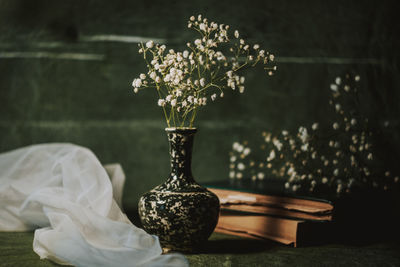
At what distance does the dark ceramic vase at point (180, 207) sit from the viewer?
1168 mm

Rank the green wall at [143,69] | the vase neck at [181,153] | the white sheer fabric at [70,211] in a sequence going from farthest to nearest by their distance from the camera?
the green wall at [143,69], the vase neck at [181,153], the white sheer fabric at [70,211]

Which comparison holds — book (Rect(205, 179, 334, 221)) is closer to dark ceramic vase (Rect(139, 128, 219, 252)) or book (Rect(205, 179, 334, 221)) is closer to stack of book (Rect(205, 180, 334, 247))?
stack of book (Rect(205, 180, 334, 247))

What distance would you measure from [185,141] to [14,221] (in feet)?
2.08

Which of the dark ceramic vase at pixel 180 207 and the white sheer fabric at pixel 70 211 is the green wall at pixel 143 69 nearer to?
the white sheer fabric at pixel 70 211

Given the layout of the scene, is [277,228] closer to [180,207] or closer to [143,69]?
[180,207]

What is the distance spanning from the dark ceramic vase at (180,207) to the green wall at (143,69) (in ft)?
2.50

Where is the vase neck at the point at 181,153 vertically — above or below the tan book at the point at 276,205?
above

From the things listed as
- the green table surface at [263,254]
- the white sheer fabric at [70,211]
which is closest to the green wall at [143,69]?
the white sheer fabric at [70,211]

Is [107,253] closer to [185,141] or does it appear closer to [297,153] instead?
[185,141]

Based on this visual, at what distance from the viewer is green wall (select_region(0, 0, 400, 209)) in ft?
6.41

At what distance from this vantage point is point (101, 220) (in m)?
1.22

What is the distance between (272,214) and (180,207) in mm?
342

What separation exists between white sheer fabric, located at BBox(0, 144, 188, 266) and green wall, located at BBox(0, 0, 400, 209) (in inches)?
12.8

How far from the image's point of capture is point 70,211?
129 cm
